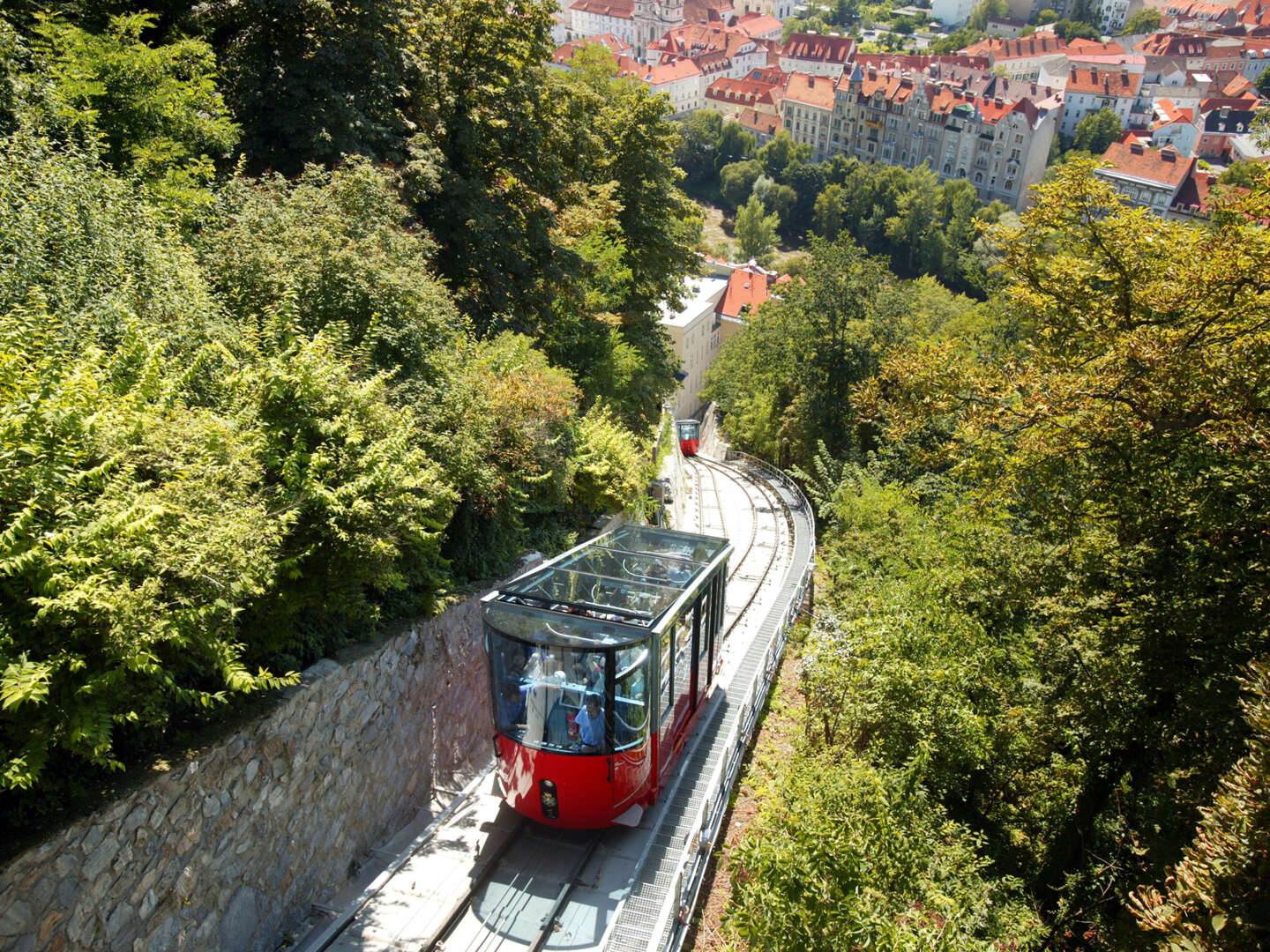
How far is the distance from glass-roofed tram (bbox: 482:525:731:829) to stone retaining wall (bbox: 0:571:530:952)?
1331 mm

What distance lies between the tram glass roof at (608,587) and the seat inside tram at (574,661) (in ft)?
0.05

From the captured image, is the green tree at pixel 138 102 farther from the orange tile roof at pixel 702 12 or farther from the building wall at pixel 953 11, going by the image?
the building wall at pixel 953 11

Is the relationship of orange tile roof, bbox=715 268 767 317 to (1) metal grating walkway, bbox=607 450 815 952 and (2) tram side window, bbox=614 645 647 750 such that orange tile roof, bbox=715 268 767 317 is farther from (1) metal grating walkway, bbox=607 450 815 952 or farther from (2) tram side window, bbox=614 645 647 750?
(2) tram side window, bbox=614 645 647 750

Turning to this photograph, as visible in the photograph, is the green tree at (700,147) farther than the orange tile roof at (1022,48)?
No

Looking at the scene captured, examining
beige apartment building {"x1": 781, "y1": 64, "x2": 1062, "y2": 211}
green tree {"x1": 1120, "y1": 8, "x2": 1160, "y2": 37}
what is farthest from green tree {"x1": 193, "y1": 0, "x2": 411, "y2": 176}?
green tree {"x1": 1120, "y1": 8, "x2": 1160, "y2": 37}

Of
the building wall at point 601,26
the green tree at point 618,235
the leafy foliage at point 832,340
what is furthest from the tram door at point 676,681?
the building wall at point 601,26

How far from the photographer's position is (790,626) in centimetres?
1603

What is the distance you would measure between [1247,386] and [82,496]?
480 inches

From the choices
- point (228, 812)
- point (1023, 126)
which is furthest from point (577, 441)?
point (1023, 126)

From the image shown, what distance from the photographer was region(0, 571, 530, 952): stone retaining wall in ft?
18.6

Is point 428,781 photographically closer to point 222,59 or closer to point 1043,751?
point 1043,751

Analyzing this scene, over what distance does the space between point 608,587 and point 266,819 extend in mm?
4317

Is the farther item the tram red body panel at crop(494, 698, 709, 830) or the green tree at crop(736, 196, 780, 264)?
the green tree at crop(736, 196, 780, 264)

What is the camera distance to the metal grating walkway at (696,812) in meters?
8.19
